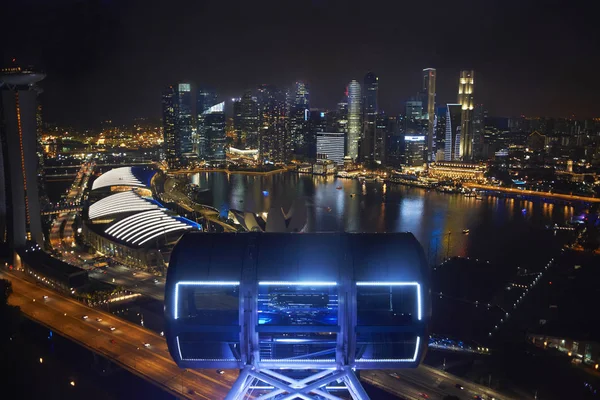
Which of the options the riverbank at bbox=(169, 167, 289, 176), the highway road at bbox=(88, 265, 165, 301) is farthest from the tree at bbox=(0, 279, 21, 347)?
the riverbank at bbox=(169, 167, 289, 176)

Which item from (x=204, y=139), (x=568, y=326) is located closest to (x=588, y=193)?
(x=568, y=326)

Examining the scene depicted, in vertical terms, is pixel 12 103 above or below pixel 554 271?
→ above

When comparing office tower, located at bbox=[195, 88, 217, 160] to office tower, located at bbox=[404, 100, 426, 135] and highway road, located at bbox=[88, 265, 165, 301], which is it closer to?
office tower, located at bbox=[404, 100, 426, 135]

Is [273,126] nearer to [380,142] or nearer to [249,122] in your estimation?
[249,122]

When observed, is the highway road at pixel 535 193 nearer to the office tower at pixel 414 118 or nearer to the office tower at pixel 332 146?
the office tower at pixel 414 118

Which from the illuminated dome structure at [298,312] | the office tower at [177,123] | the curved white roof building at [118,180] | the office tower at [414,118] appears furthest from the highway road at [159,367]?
the office tower at [414,118]

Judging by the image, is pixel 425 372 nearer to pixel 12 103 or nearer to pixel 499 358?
pixel 499 358

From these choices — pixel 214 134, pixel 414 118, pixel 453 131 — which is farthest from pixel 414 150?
pixel 214 134

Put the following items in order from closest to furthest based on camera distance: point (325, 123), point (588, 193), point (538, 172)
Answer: point (588, 193) < point (538, 172) < point (325, 123)
